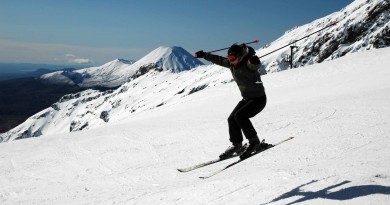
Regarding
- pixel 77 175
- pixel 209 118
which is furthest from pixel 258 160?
pixel 209 118

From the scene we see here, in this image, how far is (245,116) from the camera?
8.56 m

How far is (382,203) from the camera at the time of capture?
580 cm

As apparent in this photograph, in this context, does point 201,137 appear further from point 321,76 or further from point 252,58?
point 321,76

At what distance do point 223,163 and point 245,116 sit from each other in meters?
2.59

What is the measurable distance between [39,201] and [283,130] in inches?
330

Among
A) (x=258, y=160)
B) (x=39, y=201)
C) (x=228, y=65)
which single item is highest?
(x=228, y=65)

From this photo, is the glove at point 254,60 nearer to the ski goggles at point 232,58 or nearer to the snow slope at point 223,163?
the ski goggles at point 232,58

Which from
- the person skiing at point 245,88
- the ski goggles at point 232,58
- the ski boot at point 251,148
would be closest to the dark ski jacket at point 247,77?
the person skiing at point 245,88

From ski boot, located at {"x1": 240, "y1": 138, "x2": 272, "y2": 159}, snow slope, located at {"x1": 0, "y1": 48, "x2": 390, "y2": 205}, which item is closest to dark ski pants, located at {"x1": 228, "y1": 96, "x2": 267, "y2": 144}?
ski boot, located at {"x1": 240, "y1": 138, "x2": 272, "y2": 159}

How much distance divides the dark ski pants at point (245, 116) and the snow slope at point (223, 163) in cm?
86

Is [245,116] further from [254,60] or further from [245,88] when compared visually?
[254,60]

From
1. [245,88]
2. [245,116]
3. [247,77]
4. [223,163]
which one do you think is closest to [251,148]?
[245,116]

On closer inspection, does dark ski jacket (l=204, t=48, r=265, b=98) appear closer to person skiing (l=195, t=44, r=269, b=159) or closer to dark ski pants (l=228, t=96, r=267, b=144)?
person skiing (l=195, t=44, r=269, b=159)

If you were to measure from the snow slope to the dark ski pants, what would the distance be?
2.82ft
